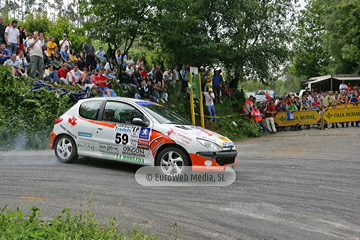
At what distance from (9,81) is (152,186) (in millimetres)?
8694

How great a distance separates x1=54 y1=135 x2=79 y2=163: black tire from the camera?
9.33 metres

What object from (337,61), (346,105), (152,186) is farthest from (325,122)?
(337,61)

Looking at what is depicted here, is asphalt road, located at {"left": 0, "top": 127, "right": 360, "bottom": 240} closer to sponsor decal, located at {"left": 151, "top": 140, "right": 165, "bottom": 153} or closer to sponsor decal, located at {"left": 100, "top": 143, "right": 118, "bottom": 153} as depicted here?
sponsor decal, located at {"left": 100, "top": 143, "right": 118, "bottom": 153}

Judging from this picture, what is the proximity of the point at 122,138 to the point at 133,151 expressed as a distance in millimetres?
400

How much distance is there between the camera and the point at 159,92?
18891mm

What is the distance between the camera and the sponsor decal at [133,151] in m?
8.36

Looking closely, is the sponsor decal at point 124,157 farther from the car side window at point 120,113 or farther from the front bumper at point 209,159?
the front bumper at point 209,159

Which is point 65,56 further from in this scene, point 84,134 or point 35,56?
point 84,134

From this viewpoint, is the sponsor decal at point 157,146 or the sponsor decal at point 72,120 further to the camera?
the sponsor decal at point 72,120

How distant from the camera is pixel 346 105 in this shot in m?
22.4

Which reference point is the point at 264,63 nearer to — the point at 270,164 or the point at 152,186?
the point at 270,164

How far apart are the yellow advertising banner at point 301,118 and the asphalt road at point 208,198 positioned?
1242 cm

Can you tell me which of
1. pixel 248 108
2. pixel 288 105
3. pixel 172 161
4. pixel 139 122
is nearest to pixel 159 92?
pixel 248 108

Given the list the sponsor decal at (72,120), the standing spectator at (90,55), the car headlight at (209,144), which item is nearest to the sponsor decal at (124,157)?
the sponsor decal at (72,120)
